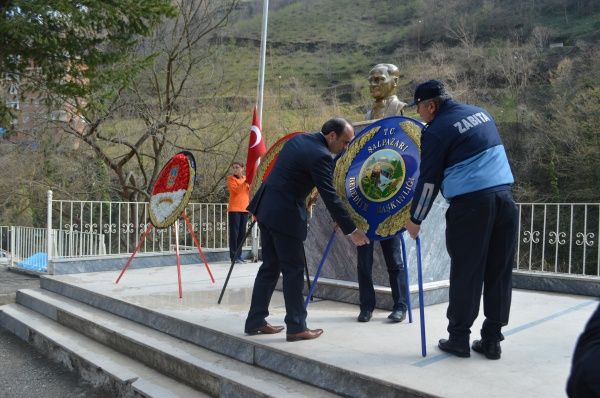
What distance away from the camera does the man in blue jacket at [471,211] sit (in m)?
3.31

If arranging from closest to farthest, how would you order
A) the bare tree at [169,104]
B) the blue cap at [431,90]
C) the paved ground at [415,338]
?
the paved ground at [415,338], the blue cap at [431,90], the bare tree at [169,104]

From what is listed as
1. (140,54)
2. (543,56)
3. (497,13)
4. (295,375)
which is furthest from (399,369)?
(497,13)

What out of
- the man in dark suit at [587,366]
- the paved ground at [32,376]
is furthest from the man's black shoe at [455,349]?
the paved ground at [32,376]

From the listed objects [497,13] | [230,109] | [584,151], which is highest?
[497,13]

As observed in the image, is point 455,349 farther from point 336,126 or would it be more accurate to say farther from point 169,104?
point 169,104

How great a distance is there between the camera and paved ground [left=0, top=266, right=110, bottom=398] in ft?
14.5

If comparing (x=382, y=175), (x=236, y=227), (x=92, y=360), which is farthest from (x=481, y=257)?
(x=236, y=227)

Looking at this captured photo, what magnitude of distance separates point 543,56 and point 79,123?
1469 inches

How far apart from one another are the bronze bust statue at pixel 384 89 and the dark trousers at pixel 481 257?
7.77 ft

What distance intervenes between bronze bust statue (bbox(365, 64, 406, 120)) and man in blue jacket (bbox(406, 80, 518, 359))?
212 cm

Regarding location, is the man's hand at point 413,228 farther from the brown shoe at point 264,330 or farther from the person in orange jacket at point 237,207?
the person in orange jacket at point 237,207

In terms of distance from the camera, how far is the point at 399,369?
3.18 metres

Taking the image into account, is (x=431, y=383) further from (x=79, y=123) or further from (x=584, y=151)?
(x=584, y=151)

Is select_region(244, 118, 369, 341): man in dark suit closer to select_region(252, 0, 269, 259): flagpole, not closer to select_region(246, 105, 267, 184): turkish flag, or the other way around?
select_region(246, 105, 267, 184): turkish flag
